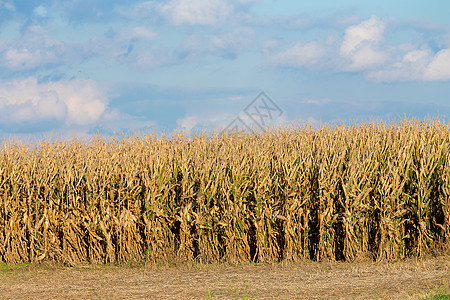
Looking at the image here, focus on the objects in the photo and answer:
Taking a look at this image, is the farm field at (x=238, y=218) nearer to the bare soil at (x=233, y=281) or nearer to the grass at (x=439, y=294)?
the bare soil at (x=233, y=281)

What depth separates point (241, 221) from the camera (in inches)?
316

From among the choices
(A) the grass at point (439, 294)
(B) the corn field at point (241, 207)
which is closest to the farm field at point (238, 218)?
(B) the corn field at point (241, 207)

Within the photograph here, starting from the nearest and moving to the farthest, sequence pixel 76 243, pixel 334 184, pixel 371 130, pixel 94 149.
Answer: pixel 334 184 < pixel 76 243 < pixel 94 149 < pixel 371 130

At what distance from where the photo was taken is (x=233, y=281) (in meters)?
7.25

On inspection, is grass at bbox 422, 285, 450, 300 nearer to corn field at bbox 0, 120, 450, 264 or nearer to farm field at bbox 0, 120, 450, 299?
farm field at bbox 0, 120, 450, 299

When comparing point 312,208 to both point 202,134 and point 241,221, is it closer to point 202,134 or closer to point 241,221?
point 241,221

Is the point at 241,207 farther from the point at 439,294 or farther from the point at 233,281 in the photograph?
the point at 439,294

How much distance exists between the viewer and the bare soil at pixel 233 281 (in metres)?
6.66

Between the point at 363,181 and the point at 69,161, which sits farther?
the point at 69,161

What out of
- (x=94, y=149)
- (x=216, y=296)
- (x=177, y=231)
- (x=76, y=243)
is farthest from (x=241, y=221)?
(x=94, y=149)

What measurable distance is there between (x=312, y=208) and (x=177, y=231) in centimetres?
233

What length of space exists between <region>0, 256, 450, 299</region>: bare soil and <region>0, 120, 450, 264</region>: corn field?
24cm

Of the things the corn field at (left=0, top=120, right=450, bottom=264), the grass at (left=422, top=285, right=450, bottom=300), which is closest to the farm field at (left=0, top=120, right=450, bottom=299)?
the corn field at (left=0, top=120, right=450, bottom=264)

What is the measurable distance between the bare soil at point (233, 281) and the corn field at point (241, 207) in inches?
9.4
